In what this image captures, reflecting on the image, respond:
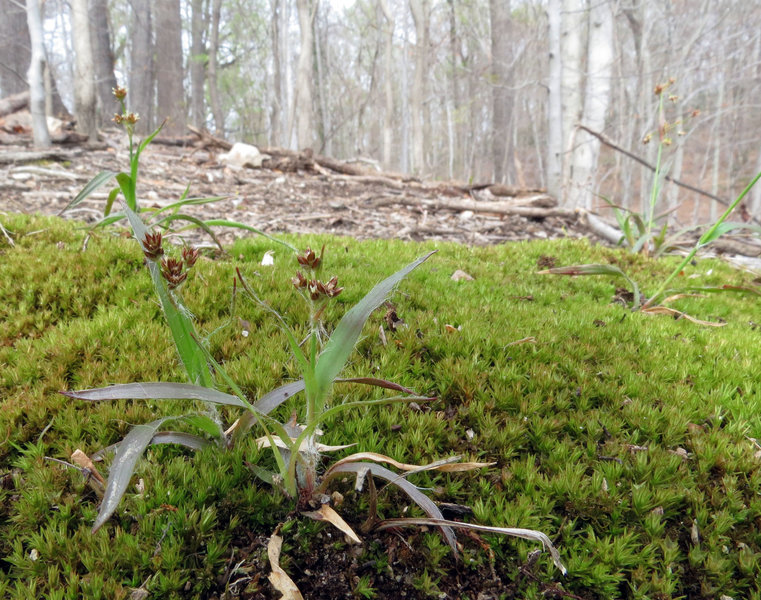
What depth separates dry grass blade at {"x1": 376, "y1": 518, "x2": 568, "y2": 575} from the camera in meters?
1.25

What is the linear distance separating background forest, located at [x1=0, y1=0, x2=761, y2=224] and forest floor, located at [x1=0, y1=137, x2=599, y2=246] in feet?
3.47

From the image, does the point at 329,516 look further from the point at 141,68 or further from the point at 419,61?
the point at 419,61

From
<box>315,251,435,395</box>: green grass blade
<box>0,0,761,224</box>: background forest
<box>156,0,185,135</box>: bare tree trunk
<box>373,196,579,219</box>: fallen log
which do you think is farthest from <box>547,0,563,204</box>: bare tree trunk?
<box>156,0,185,135</box>: bare tree trunk

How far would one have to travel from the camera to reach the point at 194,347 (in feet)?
5.09

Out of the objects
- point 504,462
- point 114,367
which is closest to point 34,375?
point 114,367

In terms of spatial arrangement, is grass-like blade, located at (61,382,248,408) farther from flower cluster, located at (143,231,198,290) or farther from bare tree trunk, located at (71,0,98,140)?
bare tree trunk, located at (71,0,98,140)

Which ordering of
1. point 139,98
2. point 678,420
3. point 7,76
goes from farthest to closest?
point 139,98 < point 7,76 < point 678,420

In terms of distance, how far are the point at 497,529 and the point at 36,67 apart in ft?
26.0

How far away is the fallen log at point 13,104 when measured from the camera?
372 inches

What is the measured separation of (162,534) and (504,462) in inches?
50.8

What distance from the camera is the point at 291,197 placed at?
7.58 metres

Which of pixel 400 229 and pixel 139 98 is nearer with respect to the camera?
pixel 400 229

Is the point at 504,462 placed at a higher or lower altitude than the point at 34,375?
lower

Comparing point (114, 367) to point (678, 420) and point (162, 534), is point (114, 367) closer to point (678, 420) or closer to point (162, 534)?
point (162, 534)
